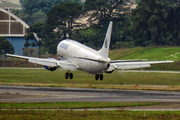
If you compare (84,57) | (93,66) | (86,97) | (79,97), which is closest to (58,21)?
(84,57)

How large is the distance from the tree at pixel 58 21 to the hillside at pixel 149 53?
1045 inches

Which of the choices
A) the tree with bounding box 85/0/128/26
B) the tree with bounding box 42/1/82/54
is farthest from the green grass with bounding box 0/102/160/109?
the tree with bounding box 85/0/128/26

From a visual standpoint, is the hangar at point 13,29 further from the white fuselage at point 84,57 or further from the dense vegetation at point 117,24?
the white fuselage at point 84,57

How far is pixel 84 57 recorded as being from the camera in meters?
65.4

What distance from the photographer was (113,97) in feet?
193

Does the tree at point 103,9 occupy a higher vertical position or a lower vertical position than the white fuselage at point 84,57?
higher

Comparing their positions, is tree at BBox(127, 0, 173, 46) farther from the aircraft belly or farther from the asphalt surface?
the aircraft belly

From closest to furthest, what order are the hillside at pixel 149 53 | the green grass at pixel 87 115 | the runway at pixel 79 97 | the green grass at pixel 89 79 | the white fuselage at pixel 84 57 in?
1. the green grass at pixel 87 115
2. the runway at pixel 79 97
3. the white fuselage at pixel 84 57
4. the green grass at pixel 89 79
5. the hillside at pixel 149 53

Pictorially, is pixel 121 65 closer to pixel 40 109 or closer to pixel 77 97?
pixel 77 97

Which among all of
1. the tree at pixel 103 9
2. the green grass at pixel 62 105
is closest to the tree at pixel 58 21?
the tree at pixel 103 9

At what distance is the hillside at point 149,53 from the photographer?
12729cm

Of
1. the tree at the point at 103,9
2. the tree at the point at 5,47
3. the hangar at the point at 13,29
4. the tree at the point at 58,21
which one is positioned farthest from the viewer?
the hangar at the point at 13,29

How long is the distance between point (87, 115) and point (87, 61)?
78.5 feet

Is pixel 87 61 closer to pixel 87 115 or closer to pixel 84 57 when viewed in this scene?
pixel 84 57
